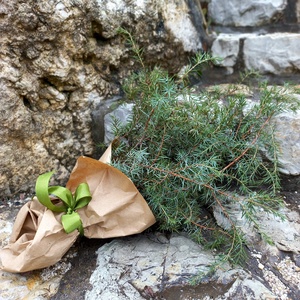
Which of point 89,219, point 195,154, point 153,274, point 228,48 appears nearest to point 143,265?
point 153,274

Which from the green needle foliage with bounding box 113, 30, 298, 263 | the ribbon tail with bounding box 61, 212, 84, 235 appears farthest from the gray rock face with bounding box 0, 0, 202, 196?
the ribbon tail with bounding box 61, 212, 84, 235

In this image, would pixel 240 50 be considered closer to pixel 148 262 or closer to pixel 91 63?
pixel 91 63

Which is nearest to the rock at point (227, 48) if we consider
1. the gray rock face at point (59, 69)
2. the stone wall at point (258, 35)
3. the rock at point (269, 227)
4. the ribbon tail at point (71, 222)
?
the stone wall at point (258, 35)

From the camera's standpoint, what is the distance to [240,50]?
62.0 inches

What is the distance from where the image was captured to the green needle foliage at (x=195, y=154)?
Answer: 3.11 ft

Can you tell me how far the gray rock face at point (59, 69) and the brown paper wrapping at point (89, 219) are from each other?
0.28 metres

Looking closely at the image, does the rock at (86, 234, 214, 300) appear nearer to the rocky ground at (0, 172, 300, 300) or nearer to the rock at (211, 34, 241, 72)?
the rocky ground at (0, 172, 300, 300)

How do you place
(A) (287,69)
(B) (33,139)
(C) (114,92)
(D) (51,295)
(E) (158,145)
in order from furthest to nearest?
(A) (287,69)
(C) (114,92)
(B) (33,139)
(E) (158,145)
(D) (51,295)

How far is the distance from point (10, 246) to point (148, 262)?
0.40m

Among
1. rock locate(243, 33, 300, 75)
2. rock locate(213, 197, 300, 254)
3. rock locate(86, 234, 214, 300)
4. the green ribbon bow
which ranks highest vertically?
rock locate(243, 33, 300, 75)

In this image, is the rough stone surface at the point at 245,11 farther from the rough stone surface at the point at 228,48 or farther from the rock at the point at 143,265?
the rock at the point at 143,265

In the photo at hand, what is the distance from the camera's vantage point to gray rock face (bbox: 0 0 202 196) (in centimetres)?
109

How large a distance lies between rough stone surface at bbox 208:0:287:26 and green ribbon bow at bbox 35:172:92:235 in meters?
1.18

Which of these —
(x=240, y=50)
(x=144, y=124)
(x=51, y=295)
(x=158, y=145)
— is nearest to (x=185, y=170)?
(x=158, y=145)
